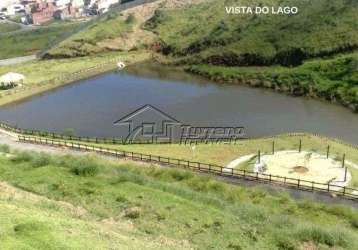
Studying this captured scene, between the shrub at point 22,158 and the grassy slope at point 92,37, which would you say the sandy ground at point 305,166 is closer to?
the shrub at point 22,158

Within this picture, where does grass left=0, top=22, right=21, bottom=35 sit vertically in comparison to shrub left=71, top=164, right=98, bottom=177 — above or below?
above

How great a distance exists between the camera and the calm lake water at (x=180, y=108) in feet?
196

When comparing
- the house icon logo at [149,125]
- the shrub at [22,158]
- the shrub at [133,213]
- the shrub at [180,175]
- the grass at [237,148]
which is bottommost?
the house icon logo at [149,125]

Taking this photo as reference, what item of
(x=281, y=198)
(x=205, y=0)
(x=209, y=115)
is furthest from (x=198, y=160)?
(x=205, y=0)

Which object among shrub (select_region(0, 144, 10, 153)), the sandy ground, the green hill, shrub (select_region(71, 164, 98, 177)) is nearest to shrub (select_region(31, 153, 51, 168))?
shrub (select_region(71, 164, 98, 177))

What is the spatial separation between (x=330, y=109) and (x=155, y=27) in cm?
5785

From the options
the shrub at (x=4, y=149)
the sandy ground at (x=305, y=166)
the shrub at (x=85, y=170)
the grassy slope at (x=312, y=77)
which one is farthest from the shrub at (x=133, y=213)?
the grassy slope at (x=312, y=77)

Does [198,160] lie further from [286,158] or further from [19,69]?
[19,69]

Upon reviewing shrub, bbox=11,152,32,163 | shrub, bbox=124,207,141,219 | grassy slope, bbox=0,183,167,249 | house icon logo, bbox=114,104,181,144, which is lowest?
house icon logo, bbox=114,104,181,144

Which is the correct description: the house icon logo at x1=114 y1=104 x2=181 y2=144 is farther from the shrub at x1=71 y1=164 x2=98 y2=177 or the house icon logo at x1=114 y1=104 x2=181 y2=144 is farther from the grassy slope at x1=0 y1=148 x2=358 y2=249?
the shrub at x1=71 y1=164 x2=98 y2=177

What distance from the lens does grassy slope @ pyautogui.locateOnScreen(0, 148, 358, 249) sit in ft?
71.2

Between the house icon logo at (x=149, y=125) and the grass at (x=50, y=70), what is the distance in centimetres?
2216

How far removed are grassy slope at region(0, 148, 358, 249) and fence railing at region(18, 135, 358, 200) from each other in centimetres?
290

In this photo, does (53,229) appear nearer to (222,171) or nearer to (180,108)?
(222,171)
